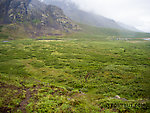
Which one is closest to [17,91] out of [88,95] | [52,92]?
[52,92]

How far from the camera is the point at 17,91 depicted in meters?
14.8

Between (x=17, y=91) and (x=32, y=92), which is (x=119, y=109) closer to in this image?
(x=32, y=92)

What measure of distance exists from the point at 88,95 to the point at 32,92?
876cm

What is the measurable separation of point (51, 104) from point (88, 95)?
246 inches

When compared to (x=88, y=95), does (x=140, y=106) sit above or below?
above

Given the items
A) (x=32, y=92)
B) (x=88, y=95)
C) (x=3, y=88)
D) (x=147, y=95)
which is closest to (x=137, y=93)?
(x=147, y=95)

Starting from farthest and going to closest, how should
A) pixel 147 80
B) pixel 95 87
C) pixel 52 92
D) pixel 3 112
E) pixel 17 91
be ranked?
pixel 147 80
pixel 95 87
pixel 52 92
pixel 17 91
pixel 3 112

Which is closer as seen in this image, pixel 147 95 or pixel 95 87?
pixel 147 95

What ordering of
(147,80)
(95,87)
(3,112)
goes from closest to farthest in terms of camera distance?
1. (3,112)
2. (95,87)
3. (147,80)

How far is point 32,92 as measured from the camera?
15.2 m

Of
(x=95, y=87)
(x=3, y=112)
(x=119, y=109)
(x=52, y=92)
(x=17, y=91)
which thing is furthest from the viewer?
(x=95, y=87)

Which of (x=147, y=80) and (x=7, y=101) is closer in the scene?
(x=7, y=101)

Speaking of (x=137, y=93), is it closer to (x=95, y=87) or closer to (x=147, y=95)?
(x=147, y=95)

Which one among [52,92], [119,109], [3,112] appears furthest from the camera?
[52,92]
